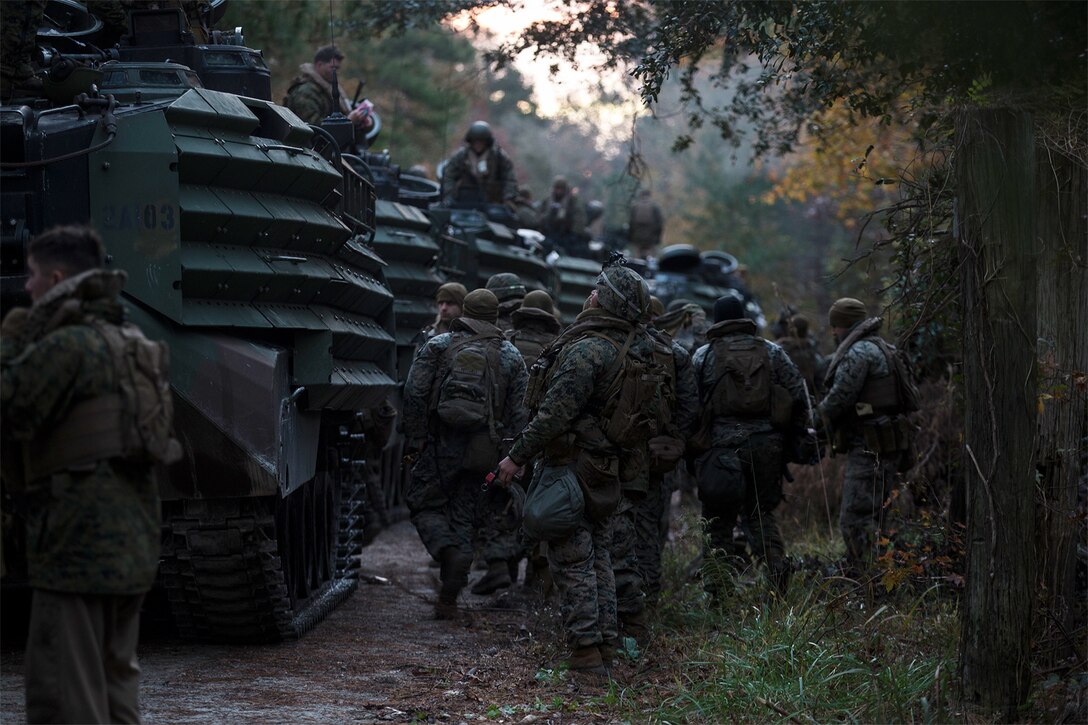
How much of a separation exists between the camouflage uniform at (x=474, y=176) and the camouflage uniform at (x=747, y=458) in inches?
273

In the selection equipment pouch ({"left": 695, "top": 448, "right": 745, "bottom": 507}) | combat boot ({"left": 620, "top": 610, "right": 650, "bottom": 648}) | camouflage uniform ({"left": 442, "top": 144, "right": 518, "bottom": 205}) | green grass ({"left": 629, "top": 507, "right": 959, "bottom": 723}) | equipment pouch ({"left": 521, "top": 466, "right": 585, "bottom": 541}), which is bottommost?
combat boot ({"left": 620, "top": 610, "right": 650, "bottom": 648})

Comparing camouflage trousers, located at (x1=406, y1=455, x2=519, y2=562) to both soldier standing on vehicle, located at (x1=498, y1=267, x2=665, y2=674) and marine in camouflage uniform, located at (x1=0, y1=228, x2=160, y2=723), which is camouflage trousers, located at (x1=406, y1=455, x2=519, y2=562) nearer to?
soldier standing on vehicle, located at (x1=498, y1=267, x2=665, y2=674)

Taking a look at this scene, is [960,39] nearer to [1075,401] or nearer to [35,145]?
[1075,401]

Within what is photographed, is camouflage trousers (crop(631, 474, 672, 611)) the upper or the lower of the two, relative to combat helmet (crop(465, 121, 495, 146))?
lower

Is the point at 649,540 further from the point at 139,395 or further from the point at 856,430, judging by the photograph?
the point at 139,395

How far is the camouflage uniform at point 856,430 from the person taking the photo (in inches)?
406

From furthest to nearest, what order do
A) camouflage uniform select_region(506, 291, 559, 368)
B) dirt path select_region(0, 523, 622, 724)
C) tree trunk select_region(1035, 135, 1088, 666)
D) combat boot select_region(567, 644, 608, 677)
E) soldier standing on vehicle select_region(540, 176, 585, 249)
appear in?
soldier standing on vehicle select_region(540, 176, 585, 249) < camouflage uniform select_region(506, 291, 559, 368) < combat boot select_region(567, 644, 608, 677) < dirt path select_region(0, 523, 622, 724) < tree trunk select_region(1035, 135, 1088, 666)

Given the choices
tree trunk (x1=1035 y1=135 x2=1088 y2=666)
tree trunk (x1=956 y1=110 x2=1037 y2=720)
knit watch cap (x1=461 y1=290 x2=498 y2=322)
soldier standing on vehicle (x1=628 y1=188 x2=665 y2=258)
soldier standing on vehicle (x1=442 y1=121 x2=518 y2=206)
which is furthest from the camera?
soldier standing on vehicle (x1=628 y1=188 x2=665 y2=258)

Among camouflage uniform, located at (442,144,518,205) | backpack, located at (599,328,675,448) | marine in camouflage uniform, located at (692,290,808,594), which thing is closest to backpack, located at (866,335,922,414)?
marine in camouflage uniform, located at (692,290,808,594)

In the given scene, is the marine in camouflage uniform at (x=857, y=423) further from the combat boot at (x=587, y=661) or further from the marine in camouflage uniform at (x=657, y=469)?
the combat boot at (x=587, y=661)

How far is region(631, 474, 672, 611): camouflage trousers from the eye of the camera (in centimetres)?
922

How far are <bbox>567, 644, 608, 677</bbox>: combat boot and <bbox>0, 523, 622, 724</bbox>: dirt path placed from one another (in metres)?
0.15

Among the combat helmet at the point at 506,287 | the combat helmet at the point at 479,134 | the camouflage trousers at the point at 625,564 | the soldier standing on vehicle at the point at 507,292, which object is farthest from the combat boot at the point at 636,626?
the combat helmet at the point at 479,134

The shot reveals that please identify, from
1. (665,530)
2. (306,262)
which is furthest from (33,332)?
(665,530)
